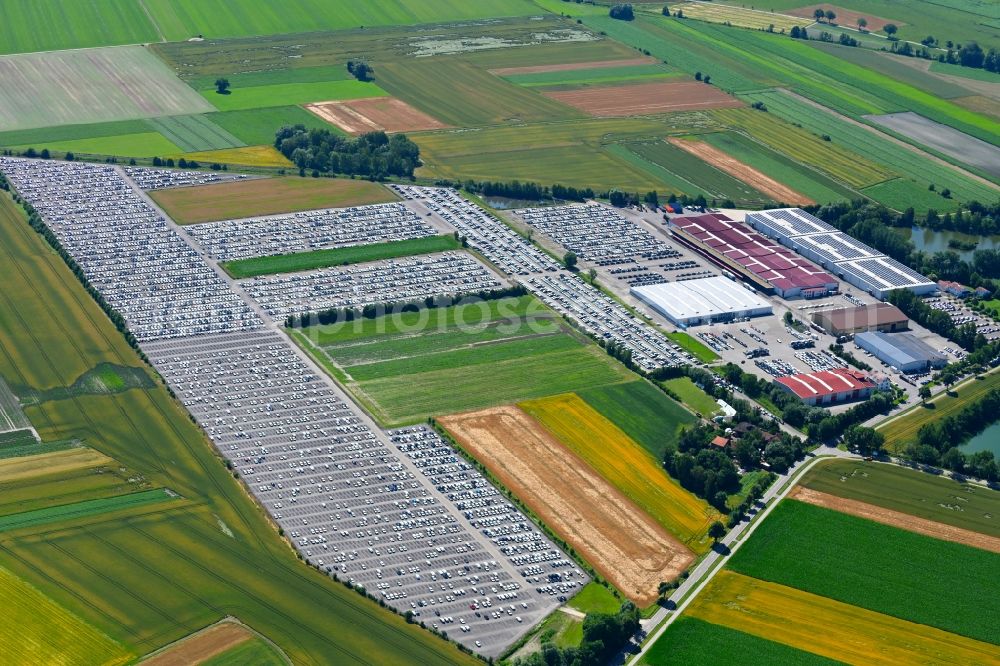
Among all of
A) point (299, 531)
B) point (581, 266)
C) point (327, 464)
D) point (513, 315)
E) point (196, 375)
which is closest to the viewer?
point (299, 531)

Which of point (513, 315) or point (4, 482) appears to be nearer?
point (4, 482)

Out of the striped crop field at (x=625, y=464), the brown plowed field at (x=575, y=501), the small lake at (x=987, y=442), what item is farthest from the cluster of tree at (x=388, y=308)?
the small lake at (x=987, y=442)

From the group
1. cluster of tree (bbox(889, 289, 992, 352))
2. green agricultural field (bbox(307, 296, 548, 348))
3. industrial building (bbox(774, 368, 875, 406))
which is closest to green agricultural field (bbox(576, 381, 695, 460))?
industrial building (bbox(774, 368, 875, 406))

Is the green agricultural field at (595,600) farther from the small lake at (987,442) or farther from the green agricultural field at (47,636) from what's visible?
the small lake at (987,442)

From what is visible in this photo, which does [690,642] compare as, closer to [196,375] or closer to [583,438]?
[583,438]

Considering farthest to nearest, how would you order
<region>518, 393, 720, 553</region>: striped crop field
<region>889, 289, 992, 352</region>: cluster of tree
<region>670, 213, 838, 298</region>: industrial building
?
<region>670, 213, 838, 298</region>: industrial building → <region>889, 289, 992, 352</region>: cluster of tree → <region>518, 393, 720, 553</region>: striped crop field

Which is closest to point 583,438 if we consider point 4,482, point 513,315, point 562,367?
point 562,367

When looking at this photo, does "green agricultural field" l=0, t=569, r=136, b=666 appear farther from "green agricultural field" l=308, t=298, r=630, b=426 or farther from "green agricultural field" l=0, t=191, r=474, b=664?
"green agricultural field" l=308, t=298, r=630, b=426
